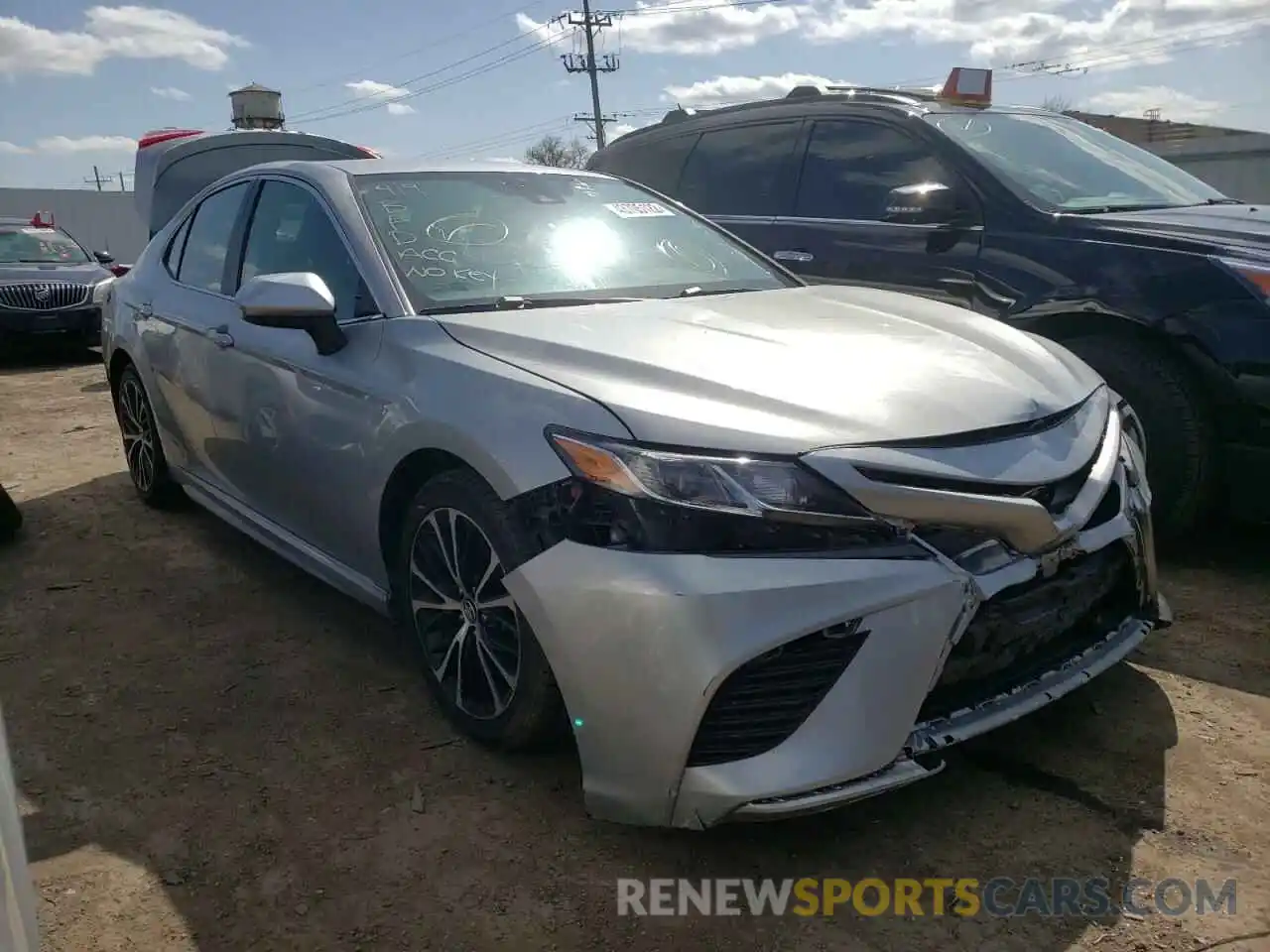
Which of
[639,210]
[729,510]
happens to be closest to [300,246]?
[639,210]

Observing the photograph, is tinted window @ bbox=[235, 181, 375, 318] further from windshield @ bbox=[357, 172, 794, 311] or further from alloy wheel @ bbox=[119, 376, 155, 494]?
alloy wheel @ bbox=[119, 376, 155, 494]

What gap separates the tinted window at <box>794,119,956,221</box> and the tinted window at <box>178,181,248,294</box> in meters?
2.59

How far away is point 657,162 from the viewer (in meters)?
5.77

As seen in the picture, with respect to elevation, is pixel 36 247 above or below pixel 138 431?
above

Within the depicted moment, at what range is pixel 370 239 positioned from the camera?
9.57 feet

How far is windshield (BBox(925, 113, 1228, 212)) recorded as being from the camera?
4195mm

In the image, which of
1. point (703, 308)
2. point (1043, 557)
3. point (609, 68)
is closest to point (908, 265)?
point (703, 308)

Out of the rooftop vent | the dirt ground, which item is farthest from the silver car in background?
the rooftop vent

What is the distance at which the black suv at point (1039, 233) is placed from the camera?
3.41 m

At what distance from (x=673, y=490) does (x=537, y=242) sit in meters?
1.42

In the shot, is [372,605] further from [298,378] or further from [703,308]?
[703,308]

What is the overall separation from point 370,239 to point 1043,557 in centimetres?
201

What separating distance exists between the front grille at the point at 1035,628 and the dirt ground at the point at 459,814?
12.6 inches

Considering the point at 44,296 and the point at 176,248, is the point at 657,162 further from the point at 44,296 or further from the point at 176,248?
the point at 44,296
